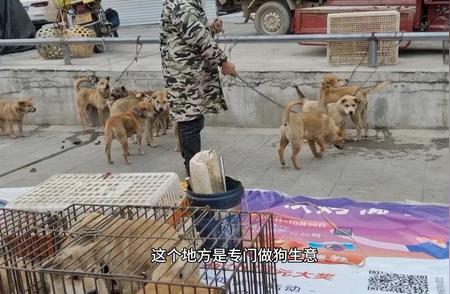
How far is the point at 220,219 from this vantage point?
289 centimetres

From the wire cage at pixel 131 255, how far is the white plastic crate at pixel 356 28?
4.94m

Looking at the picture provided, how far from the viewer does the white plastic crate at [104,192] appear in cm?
338

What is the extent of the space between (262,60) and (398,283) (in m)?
5.54

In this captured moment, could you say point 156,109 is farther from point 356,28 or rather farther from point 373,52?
point 356,28

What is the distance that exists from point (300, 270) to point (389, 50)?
A: 4560 millimetres

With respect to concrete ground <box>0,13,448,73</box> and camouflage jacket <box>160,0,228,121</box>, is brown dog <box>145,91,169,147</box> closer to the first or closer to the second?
concrete ground <box>0,13,448,73</box>

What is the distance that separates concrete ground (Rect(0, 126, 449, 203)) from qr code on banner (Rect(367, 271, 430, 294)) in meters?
1.56

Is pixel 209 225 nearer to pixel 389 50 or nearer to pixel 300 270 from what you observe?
pixel 300 270

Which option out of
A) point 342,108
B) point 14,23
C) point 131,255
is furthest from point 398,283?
point 14,23

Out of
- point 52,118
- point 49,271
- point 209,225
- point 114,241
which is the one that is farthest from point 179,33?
point 52,118

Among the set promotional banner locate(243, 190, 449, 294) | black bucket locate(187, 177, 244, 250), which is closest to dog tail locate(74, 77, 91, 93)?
promotional banner locate(243, 190, 449, 294)

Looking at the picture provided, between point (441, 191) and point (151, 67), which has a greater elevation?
point (151, 67)

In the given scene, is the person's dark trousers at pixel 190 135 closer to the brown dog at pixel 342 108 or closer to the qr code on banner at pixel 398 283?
the brown dog at pixel 342 108

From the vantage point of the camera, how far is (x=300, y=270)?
11.1 ft
